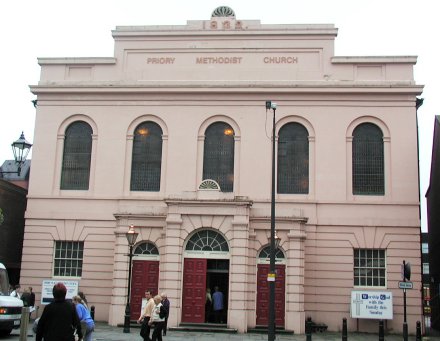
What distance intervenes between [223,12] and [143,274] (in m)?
13.5

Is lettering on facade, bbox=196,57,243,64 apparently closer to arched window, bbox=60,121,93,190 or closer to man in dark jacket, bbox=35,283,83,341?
arched window, bbox=60,121,93,190

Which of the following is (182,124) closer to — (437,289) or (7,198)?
(7,198)

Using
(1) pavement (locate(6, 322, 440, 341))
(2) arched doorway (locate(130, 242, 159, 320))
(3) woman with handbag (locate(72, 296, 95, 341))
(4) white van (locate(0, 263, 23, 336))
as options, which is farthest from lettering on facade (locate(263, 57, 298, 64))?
(3) woman with handbag (locate(72, 296, 95, 341))

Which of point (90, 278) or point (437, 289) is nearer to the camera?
point (90, 278)

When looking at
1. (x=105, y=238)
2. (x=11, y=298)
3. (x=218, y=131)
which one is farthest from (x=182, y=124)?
(x=11, y=298)

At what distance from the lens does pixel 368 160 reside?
29.5 m

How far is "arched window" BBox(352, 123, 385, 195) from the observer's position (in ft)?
96.1

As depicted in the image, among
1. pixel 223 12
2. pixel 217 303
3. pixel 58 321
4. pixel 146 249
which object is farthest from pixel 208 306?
pixel 58 321

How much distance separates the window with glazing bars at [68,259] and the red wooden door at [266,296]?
28.3 feet

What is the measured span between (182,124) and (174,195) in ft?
14.8

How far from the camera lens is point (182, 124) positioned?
30.6 metres

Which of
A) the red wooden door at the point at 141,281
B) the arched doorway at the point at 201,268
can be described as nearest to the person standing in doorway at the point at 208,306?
the arched doorway at the point at 201,268

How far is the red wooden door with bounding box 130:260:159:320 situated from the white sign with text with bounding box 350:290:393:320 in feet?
28.2

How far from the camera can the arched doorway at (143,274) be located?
27719 mm
